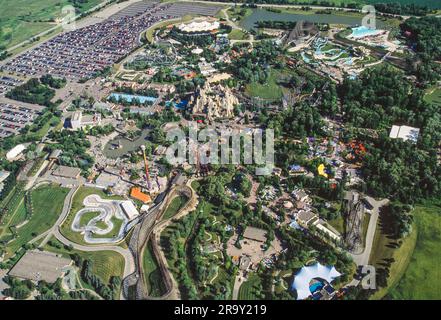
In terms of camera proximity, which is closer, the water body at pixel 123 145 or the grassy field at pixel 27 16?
the water body at pixel 123 145

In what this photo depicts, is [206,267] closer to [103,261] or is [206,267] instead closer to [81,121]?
[103,261]

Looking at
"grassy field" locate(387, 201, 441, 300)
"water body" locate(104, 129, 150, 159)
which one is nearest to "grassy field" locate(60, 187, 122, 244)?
"water body" locate(104, 129, 150, 159)

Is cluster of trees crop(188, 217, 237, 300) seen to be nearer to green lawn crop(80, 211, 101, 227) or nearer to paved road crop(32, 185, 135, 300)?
paved road crop(32, 185, 135, 300)

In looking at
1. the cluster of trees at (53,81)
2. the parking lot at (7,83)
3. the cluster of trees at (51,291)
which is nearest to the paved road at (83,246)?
the cluster of trees at (51,291)

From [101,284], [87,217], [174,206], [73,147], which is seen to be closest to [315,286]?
[174,206]

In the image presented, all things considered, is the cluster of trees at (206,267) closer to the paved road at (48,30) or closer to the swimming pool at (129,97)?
the swimming pool at (129,97)

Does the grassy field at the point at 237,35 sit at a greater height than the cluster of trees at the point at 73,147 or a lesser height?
greater

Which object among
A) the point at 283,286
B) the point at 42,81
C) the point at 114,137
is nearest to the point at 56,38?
the point at 42,81
